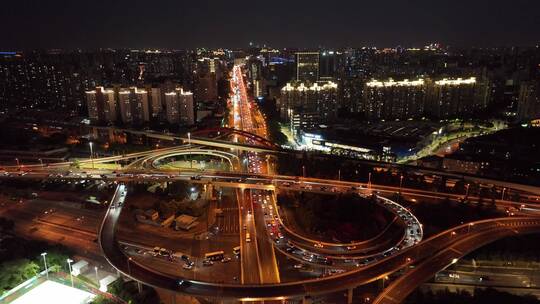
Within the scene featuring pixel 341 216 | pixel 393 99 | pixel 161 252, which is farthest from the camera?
pixel 393 99

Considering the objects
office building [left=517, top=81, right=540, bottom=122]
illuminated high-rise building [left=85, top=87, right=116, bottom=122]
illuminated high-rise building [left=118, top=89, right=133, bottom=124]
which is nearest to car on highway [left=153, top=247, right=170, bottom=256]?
illuminated high-rise building [left=118, top=89, right=133, bottom=124]

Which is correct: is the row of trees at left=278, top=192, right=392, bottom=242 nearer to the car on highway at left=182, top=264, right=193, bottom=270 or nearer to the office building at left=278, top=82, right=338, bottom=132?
the car on highway at left=182, top=264, right=193, bottom=270

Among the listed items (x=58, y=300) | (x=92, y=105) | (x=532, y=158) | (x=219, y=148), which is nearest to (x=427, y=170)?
(x=532, y=158)

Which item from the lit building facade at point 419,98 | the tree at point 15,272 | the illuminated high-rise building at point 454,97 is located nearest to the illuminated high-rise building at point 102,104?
the tree at point 15,272

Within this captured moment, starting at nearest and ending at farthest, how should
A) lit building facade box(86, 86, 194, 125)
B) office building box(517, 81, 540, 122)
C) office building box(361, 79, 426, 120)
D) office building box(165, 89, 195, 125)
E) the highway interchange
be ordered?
1. the highway interchange
2. office building box(517, 81, 540, 122)
3. office building box(165, 89, 195, 125)
4. lit building facade box(86, 86, 194, 125)
5. office building box(361, 79, 426, 120)

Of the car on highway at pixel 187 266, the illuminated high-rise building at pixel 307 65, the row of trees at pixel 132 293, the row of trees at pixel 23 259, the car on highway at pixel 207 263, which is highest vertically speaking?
the illuminated high-rise building at pixel 307 65

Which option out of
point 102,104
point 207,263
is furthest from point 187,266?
point 102,104

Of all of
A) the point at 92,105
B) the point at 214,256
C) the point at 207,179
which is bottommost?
the point at 214,256

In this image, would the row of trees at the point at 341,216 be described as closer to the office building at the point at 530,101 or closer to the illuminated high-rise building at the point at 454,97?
the illuminated high-rise building at the point at 454,97

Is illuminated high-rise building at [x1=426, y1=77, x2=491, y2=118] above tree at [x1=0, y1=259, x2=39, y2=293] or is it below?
above

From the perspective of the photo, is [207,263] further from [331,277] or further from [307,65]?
[307,65]

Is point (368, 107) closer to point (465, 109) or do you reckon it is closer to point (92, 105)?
point (465, 109)
